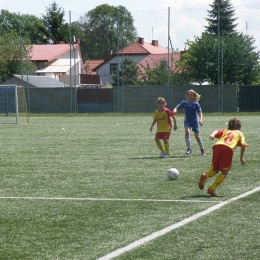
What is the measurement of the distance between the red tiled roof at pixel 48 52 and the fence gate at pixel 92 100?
34.9 metres

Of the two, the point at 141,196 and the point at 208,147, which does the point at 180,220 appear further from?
the point at 208,147

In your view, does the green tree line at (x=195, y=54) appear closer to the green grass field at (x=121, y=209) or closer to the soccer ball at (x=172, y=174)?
the green grass field at (x=121, y=209)

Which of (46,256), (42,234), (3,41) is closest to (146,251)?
(46,256)

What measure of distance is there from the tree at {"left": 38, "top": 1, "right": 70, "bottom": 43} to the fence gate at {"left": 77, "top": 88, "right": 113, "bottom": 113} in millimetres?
52767

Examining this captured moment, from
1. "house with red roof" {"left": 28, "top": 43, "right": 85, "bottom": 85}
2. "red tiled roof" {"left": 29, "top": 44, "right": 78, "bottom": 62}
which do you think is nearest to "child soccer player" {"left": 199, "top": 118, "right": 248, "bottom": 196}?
"house with red roof" {"left": 28, "top": 43, "right": 85, "bottom": 85}

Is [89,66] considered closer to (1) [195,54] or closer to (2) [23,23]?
(2) [23,23]

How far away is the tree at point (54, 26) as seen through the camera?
10484 cm

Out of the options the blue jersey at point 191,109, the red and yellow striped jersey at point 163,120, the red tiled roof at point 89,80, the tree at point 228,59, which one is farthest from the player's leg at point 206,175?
the red tiled roof at point 89,80

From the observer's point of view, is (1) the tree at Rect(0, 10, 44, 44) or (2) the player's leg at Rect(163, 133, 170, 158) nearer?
(2) the player's leg at Rect(163, 133, 170, 158)

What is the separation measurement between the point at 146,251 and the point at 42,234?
1443 mm

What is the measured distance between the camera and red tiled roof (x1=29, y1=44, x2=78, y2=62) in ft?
292

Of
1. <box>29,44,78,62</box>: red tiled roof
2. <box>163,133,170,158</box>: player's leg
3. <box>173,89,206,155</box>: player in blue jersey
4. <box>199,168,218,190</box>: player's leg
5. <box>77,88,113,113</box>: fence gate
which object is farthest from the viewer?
<box>29,44,78,62</box>: red tiled roof

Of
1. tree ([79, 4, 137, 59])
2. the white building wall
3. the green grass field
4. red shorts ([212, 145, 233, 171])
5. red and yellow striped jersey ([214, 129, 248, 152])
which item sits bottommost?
the green grass field

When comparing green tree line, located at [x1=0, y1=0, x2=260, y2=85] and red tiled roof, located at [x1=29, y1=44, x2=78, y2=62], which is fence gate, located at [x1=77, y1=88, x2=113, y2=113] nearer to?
green tree line, located at [x1=0, y1=0, x2=260, y2=85]
